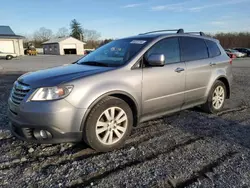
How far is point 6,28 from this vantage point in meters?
40.3

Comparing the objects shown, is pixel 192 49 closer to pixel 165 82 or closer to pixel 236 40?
pixel 165 82

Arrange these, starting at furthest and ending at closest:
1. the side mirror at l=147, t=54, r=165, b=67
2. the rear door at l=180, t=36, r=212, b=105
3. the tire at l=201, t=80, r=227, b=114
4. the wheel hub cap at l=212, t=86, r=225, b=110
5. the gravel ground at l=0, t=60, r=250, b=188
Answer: the wheel hub cap at l=212, t=86, r=225, b=110 < the tire at l=201, t=80, r=227, b=114 < the rear door at l=180, t=36, r=212, b=105 < the side mirror at l=147, t=54, r=165, b=67 < the gravel ground at l=0, t=60, r=250, b=188

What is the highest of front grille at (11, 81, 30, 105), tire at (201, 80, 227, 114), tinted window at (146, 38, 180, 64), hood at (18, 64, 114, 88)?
tinted window at (146, 38, 180, 64)

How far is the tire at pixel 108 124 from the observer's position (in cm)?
304

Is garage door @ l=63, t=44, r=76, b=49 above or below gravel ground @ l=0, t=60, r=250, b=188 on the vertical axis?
above

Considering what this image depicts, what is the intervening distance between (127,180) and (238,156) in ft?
5.32

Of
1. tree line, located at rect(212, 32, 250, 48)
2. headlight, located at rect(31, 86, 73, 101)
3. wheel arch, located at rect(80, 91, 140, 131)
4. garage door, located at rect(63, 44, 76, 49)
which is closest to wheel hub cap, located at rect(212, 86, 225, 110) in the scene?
wheel arch, located at rect(80, 91, 140, 131)

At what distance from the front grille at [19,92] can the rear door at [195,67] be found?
275cm

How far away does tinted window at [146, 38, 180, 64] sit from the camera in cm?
379

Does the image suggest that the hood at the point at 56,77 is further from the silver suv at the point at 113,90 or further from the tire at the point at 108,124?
the tire at the point at 108,124

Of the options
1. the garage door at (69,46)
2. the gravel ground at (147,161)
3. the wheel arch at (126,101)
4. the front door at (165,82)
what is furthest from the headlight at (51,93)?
the garage door at (69,46)

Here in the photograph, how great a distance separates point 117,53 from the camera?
13.0 ft

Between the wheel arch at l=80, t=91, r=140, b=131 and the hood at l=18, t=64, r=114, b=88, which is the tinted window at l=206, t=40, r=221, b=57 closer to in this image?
the wheel arch at l=80, t=91, r=140, b=131

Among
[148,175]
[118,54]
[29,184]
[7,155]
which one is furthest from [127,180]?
[118,54]
